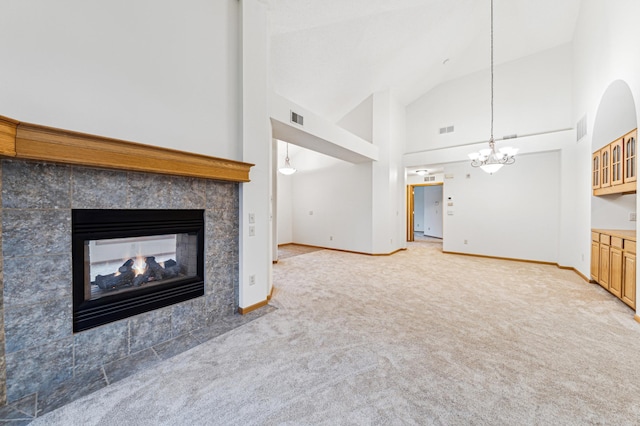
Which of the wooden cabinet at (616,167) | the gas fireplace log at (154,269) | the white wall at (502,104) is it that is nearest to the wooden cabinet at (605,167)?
the wooden cabinet at (616,167)

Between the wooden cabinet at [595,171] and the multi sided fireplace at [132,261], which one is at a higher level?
the wooden cabinet at [595,171]

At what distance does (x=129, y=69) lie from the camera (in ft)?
6.56

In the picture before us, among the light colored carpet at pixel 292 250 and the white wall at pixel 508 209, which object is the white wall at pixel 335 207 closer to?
the light colored carpet at pixel 292 250

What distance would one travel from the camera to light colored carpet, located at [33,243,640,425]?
4.81ft

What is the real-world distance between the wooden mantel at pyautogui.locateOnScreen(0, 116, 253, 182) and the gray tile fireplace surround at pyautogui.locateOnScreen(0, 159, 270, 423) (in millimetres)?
163

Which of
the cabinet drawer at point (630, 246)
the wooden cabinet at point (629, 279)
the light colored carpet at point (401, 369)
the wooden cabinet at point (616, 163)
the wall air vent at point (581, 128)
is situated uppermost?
the wall air vent at point (581, 128)

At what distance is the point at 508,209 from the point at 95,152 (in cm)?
737

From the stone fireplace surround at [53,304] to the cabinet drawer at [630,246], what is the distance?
15.6 feet

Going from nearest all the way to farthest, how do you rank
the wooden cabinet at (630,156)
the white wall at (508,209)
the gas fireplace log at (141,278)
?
the gas fireplace log at (141,278), the wooden cabinet at (630,156), the white wall at (508,209)

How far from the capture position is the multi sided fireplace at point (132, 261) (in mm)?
1839

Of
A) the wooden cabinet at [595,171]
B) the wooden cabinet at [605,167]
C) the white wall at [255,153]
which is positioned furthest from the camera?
the wooden cabinet at [595,171]

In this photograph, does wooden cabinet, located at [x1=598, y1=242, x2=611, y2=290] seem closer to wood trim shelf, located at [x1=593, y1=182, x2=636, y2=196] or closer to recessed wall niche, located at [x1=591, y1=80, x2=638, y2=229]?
recessed wall niche, located at [x1=591, y1=80, x2=638, y2=229]

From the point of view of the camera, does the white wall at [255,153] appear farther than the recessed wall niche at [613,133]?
No

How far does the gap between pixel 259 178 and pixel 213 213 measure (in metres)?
0.68
